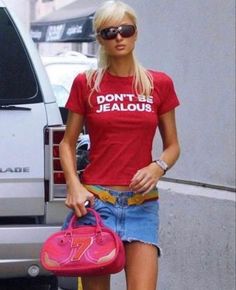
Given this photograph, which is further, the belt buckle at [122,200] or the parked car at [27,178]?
the parked car at [27,178]

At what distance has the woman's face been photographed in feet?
14.8

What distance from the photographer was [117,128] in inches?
175

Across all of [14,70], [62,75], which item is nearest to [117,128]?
[14,70]

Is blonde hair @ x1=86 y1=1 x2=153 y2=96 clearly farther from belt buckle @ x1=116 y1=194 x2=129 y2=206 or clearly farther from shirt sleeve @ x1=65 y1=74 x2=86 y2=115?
belt buckle @ x1=116 y1=194 x2=129 y2=206

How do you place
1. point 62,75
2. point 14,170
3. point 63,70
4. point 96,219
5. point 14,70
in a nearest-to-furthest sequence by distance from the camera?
point 96,219, point 14,170, point 14,70, point 62,75, point 63,70

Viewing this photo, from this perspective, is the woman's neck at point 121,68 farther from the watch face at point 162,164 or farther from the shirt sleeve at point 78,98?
the watch face at point 162,164

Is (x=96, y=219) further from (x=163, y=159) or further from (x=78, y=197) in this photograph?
(x=163, y=159)

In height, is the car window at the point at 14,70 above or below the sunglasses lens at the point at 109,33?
below

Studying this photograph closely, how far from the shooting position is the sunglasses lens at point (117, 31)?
449 centimetres

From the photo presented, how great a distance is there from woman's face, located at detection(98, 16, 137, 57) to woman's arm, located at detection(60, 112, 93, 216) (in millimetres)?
327

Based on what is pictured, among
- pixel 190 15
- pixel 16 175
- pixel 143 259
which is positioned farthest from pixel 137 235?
pixel 190 15

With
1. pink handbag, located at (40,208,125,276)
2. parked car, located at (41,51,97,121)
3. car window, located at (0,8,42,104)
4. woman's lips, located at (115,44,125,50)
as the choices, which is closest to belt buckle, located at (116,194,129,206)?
pink handbag, located at (40,208,125,276)

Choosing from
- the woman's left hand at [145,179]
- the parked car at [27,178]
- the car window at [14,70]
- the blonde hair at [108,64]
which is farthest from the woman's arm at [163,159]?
the car window at [14,70]

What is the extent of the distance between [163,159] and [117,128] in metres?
0.27
